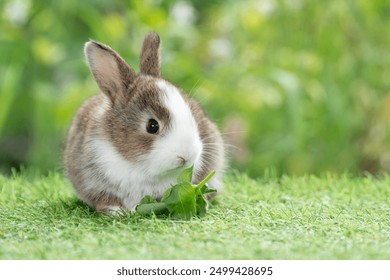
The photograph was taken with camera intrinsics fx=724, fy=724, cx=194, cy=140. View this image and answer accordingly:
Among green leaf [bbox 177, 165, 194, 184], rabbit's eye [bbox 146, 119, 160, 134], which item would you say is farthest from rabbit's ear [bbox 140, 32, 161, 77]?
green leaf [bbox 177, 165, 194, 184]

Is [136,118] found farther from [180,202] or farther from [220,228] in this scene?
[220,228]

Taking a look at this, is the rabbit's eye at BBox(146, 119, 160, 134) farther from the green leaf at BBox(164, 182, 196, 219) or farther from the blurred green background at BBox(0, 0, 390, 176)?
the blurred green background at BBox(0, 0, 390, 176)

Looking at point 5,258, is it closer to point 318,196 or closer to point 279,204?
point 279,204

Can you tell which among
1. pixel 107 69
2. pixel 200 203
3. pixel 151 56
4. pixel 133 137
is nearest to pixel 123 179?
pixel 133 137

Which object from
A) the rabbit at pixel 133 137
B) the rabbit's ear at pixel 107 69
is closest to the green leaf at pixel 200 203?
the rabbit at pixel 133 137
